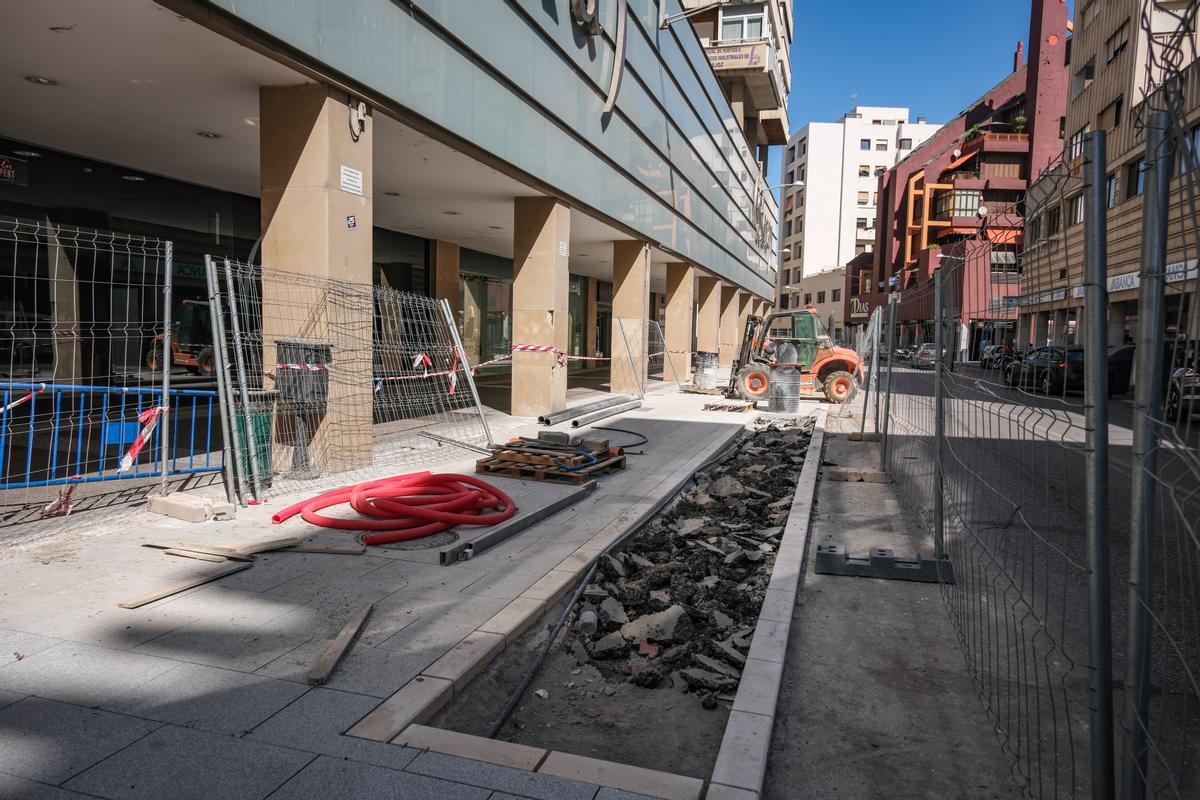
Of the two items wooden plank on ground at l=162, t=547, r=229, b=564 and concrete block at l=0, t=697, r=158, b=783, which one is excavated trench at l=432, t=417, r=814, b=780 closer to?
concrete block at l=0, t=697, r=158, b=783

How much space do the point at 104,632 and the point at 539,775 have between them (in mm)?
2572

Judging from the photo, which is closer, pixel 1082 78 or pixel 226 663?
pixel 226 663

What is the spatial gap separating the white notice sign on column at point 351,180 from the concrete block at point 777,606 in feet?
19.9

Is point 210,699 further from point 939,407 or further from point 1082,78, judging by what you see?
point 1082,78

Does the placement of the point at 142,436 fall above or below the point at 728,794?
above

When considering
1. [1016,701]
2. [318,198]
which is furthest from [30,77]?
[1016,701]

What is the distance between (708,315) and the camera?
3092 cm

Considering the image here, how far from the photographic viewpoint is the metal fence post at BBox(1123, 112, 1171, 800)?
2041 mm

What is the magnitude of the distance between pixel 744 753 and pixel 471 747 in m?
1.05

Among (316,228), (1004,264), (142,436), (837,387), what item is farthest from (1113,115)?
(142,436)

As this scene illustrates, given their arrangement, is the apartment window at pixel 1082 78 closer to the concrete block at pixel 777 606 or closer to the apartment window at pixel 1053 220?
the concrete block at pixel 777 606

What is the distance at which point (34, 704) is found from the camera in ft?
10.6

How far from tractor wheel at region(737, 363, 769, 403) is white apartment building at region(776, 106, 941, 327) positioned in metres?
69.4

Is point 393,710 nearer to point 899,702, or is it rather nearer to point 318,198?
point 899,702
